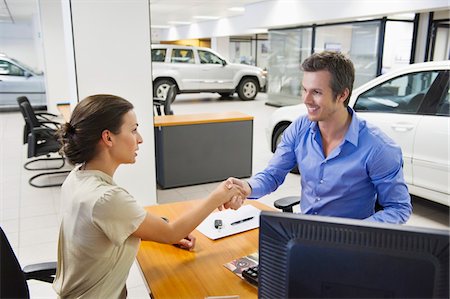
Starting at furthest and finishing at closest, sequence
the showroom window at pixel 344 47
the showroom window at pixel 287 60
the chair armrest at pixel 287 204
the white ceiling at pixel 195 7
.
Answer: the white ceiling at pixel 195 7, the showroom window at pixel 287 60, the showroom window at pixel 344 47, the chair armrest at pixel 287 204

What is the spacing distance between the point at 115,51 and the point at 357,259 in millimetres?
2900

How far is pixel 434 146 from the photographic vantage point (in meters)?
3.04

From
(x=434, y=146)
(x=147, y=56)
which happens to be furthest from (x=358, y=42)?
(x=147, y=56)

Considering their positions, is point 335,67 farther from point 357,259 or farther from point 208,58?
point 208,58

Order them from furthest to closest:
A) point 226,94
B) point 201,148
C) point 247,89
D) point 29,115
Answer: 1. point 226,94
2. point 247,89
3. point 201,148
4. point 29,115

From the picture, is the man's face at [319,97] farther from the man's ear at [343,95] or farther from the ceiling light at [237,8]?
the ceiling light at [237,8]

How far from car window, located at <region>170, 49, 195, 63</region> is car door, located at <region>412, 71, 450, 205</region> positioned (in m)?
7.40

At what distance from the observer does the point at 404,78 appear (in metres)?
3.46

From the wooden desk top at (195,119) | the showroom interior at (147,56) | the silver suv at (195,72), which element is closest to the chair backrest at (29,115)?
the showroom interior at (147,56)

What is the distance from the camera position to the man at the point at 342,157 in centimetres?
143

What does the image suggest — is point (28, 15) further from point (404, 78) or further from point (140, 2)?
point (404, 78)

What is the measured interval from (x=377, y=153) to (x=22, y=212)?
3301 mm

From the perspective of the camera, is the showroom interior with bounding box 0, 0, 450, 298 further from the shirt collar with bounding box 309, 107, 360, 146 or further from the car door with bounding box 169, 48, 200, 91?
the shirt collar with bounding box 309, 107, 360, 146

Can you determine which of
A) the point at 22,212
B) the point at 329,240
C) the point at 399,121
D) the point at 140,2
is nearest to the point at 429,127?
the point at 399,121
